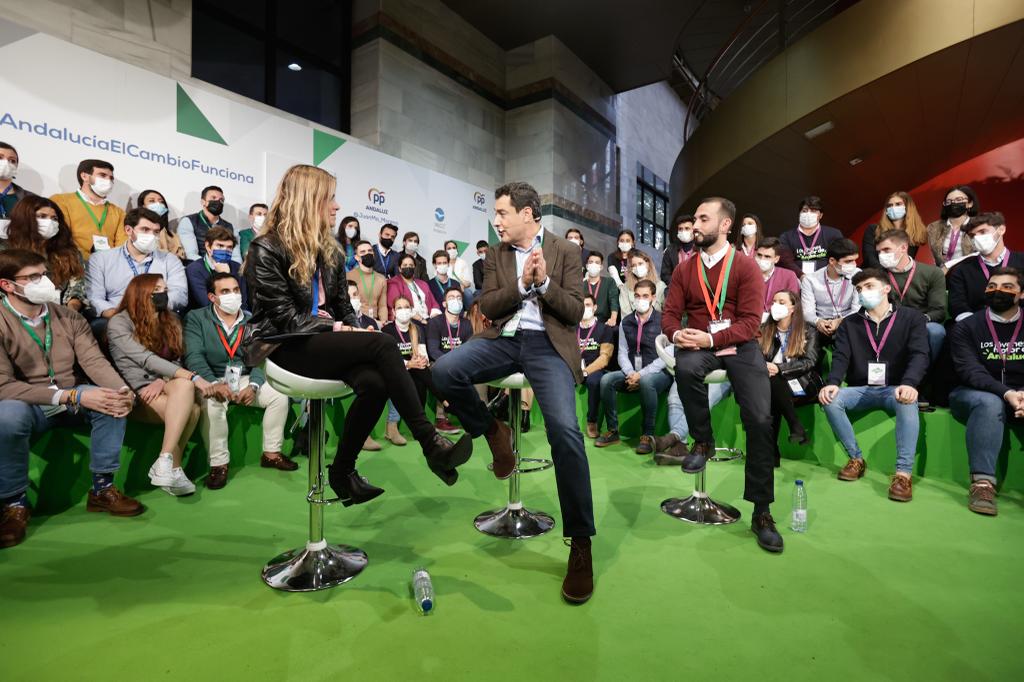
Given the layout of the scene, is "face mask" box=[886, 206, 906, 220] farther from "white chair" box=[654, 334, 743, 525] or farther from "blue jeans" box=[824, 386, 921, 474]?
"white chair" box=[654, 334, 743, 525]

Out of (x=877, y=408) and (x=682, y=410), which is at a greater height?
(x=877, y=408)

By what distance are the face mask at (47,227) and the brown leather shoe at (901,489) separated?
18.5 ft

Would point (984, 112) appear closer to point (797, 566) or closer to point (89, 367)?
point (797, 566)

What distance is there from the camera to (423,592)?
1831mm

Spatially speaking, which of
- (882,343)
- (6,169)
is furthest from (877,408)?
(6,169)

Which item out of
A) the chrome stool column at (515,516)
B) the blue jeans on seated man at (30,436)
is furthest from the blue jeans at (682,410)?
the blue jeans on seated man at (30,436)

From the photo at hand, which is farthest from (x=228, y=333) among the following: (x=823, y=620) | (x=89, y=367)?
(x=823, y=620)

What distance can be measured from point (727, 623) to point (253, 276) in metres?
2.02

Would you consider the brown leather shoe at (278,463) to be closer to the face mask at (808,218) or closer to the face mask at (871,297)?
the face mask at (871,297)

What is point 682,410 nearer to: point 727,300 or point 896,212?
point 727,300

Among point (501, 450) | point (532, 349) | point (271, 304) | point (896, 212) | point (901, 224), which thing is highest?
point (896, 212)

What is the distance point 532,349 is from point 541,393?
212mm

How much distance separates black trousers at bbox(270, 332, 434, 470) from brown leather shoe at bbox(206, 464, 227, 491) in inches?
71.8

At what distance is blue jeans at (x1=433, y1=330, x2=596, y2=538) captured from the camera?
Result: 2008 millimetres
